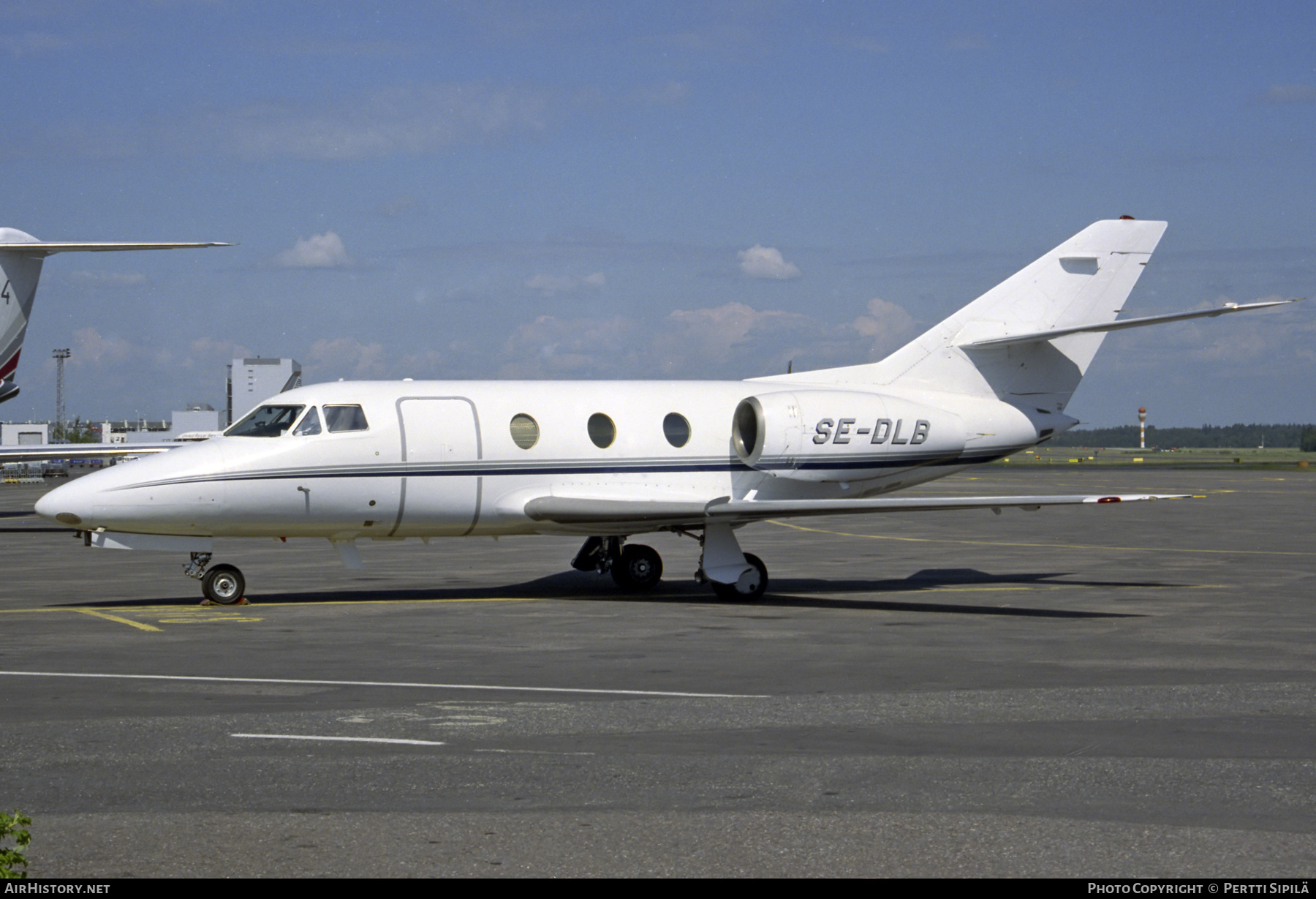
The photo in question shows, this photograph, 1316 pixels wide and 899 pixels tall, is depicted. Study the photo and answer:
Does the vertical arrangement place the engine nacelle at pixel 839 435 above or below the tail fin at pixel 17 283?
below

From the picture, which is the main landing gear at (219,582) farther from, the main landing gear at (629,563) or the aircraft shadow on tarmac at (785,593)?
the main landing gear at (629,563)

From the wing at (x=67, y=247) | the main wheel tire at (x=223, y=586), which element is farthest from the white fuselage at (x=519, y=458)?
the wing at (x=67, y=247)

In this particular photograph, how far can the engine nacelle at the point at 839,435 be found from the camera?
64.5ft

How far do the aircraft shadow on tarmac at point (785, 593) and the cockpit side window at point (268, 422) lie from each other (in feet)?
7.65

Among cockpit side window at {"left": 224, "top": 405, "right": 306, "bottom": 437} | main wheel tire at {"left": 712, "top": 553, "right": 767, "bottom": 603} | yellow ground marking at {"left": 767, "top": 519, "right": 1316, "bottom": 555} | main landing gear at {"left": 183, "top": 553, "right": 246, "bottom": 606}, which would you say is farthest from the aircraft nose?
yellow ground marking at {"left": 767, "top": 519, "right": 1316, "bottom": 555}

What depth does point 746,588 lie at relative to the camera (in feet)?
60.8

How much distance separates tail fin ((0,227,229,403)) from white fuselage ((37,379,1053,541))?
16796 millimetres

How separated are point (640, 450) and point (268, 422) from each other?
16.8 ft

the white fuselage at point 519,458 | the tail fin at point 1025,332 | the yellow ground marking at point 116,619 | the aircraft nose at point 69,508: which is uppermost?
the tail fin at point 1025,332

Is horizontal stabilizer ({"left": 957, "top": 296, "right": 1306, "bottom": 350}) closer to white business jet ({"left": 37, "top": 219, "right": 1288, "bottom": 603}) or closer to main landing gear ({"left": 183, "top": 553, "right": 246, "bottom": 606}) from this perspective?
white business jet ({"left": 37, "top": 219, "right": 1288, "bottom": 603})

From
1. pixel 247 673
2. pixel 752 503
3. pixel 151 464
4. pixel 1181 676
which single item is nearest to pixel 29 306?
pixel 151 464

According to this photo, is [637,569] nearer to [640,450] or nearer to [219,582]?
[640,450]

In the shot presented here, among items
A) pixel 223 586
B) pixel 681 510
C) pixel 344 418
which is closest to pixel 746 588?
pixel 681 510

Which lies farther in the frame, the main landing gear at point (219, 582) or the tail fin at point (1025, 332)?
the tail fin at point (1025, 332)
